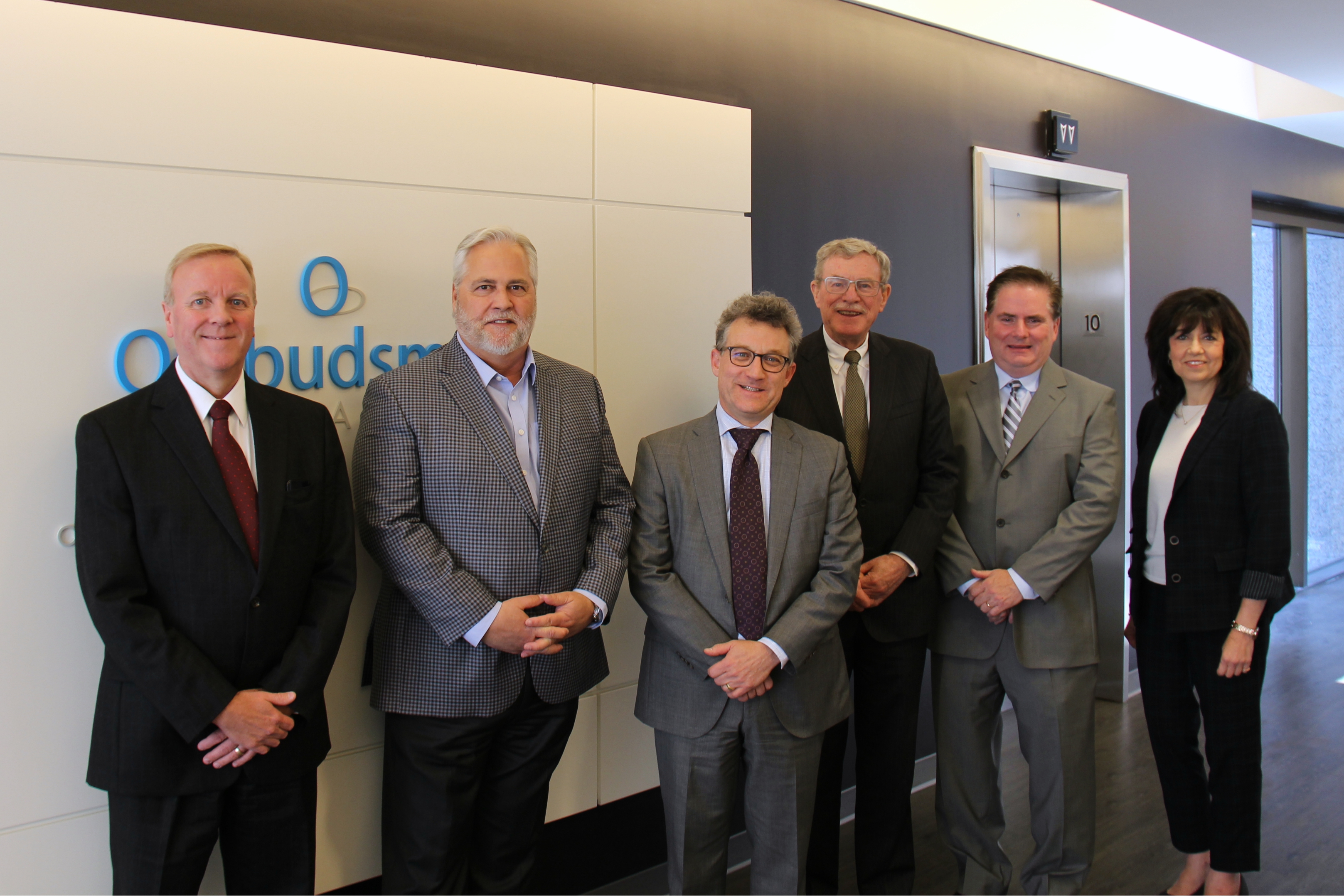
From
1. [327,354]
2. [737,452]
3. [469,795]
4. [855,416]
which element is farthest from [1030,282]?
[469,795]

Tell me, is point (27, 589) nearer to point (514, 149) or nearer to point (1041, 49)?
point (514, 149)

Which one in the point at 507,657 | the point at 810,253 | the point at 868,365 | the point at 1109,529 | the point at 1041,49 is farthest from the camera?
the point at 1041,49

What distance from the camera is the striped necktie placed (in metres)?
3.01

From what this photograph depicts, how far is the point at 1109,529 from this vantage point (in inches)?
110

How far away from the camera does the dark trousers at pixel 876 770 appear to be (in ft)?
9.59

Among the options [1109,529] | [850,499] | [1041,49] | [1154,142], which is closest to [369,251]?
[850,499]

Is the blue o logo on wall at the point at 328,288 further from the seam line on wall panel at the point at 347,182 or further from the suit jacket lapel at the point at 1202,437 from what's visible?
the suit jacket lapel at the point at 1202,437

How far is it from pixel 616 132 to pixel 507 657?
5.83 feet

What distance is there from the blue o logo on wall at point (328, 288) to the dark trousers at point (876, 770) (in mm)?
1830

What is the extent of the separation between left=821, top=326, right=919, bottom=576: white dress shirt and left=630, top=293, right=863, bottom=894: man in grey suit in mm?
409

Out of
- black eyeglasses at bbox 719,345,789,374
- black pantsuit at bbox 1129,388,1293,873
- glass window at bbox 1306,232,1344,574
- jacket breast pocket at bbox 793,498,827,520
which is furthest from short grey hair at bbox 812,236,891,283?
glass window at bbox 1306,232,1344,574

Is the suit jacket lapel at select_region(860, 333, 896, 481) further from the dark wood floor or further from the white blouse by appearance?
the dark wood floor

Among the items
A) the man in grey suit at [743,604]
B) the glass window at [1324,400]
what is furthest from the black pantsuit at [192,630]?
the glass window at [1324,400]

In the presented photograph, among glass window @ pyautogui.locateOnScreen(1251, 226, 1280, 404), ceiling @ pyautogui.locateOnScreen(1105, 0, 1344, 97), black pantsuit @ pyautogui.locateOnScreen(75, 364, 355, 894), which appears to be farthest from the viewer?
glass window @ pyautogui.locateOnScreen(1251, 226, 1280, 404)
